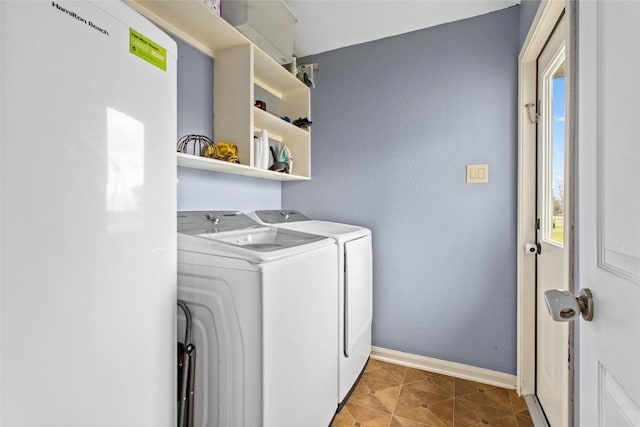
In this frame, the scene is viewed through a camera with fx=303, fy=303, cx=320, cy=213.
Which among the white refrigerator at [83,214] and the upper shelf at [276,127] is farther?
the upper shelf at [276,127]

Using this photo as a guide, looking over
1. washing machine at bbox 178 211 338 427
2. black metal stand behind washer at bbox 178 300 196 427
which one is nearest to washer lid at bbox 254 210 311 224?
washing machine at bbox 178 211 338 427

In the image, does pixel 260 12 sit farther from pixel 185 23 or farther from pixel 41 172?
pixel 41 172

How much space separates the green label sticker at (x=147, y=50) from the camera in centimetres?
84

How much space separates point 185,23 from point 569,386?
214 centimetres

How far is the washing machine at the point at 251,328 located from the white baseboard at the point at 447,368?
104 centimetres

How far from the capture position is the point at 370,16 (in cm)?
203

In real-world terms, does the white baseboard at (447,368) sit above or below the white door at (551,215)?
below

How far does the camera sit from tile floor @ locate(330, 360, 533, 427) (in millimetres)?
1628

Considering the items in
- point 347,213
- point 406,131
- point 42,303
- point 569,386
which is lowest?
point 569,386

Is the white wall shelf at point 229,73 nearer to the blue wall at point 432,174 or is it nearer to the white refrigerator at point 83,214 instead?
the blue wall at point 432,174

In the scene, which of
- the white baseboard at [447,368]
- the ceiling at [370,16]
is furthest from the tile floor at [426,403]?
the ceiling at [370,16]

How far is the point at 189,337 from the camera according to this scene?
1146 mm

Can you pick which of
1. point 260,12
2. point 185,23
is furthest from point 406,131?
point 185,23

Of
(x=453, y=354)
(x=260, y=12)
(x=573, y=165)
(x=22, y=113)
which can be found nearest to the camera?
(x=22, y=113)
